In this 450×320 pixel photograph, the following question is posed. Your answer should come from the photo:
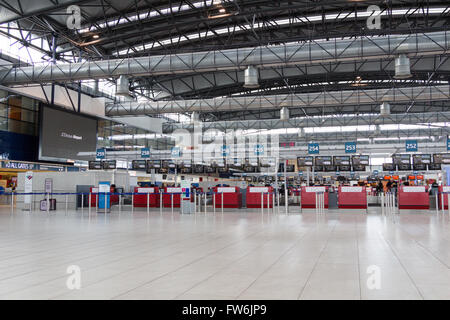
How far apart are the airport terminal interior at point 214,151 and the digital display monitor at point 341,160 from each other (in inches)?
2.6

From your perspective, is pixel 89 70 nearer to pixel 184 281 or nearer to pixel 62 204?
pixel 62 204

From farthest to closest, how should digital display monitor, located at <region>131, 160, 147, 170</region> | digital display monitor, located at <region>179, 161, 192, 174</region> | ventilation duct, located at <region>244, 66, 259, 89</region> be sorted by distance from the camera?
digital display monitor, located at <region>179, 161, 192, 174</region>
digital display monitor, located at <region>131, 160, 147, 170</region>
ventilation duct, located at <region>244, 66, 259, 89</region>

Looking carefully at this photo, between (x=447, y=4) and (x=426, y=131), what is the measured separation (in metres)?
22.0

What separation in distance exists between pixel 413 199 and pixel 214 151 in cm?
1672

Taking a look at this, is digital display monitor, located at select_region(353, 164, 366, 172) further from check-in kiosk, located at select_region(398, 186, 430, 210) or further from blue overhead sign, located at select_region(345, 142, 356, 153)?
check-in kiosk, located at select_region(398, 186, 430, 210)

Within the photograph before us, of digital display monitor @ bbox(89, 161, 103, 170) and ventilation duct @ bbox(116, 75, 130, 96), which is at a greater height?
ventilation duct @ bbox(116, 75, 130, 96)

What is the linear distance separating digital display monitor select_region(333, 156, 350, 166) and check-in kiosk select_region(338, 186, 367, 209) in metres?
5.22

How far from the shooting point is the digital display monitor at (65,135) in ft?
87.8

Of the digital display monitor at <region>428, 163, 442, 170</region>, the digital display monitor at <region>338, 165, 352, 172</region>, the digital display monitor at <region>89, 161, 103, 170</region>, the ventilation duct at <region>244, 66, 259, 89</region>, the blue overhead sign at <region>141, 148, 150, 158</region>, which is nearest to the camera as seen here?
the ventilation duct at <region>244, 66, 259, 89</region>

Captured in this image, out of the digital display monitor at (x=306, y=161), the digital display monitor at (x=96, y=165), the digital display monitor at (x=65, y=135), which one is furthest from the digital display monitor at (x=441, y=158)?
the digital display monitor at (x=65, y=135)

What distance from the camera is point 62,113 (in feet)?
91.6

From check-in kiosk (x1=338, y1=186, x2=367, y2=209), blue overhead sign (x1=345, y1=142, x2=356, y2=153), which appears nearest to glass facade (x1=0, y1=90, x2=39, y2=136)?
check-in kiosk (x1=338, y1=186, x2=367, y2=209)

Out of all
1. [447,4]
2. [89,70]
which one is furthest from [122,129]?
[447,4]

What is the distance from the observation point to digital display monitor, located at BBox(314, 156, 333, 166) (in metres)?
26.2
